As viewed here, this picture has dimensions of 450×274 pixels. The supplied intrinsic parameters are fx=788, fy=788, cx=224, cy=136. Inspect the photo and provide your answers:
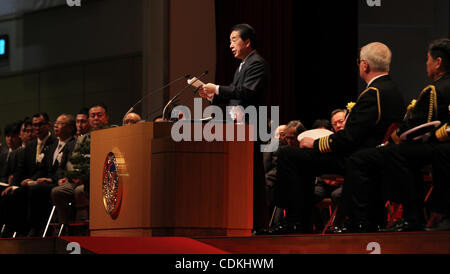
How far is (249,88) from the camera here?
15.6 feet

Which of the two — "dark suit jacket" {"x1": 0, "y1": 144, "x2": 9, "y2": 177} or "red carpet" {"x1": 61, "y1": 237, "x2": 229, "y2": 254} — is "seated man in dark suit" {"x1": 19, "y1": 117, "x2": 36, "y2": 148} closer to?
"dark suit jacket" {"x1": 0, "y1": 144, "x2": 9, "y2": 177}

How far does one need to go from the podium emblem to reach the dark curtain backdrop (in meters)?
4.26

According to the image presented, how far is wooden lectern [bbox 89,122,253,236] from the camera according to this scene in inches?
168

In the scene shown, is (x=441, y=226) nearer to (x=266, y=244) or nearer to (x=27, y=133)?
(x=266, y=244)

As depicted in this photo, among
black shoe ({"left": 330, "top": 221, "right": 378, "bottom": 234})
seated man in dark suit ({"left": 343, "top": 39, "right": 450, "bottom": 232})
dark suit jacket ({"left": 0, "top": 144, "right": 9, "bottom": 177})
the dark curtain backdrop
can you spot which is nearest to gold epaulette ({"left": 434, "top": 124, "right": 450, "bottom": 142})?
seated man in dark suit ({"left": 343, "top": 39, "right": 450, "bottom": 232})

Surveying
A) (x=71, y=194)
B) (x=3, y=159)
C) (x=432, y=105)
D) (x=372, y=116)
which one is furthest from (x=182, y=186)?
(x=3, y=159)

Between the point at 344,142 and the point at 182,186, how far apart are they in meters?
0.90

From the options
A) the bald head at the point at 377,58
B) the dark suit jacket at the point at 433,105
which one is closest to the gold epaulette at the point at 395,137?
the dark suit jacket at the point at 433,105

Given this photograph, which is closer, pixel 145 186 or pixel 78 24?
pixel 145 186

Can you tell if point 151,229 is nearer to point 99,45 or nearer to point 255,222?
point 255,222

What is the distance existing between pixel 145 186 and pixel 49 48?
6.46m

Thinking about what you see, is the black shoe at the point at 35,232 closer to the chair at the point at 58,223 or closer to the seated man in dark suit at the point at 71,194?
the chair at the point at 58,223
